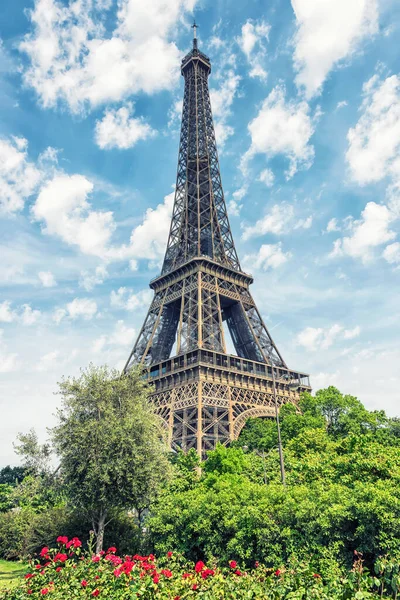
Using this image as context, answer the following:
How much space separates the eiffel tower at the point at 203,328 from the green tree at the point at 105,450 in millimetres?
9468

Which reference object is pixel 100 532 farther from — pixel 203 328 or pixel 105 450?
pixel 203 328

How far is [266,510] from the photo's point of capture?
17.5 metres

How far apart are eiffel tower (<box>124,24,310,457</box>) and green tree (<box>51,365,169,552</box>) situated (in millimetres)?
9468

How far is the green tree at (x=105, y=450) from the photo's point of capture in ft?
71.4

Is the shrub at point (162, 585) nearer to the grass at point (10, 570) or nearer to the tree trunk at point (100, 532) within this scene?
the tree trunk at point (100, 532)

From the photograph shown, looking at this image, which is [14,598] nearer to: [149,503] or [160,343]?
[149,503]

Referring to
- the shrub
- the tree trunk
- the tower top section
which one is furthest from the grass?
→ the tower top section

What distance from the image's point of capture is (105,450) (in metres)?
22.1

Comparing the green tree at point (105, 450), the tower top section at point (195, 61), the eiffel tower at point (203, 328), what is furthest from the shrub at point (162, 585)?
the tower top section at point (195, 61)

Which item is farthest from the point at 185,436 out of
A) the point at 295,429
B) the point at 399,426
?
the point at 399,426

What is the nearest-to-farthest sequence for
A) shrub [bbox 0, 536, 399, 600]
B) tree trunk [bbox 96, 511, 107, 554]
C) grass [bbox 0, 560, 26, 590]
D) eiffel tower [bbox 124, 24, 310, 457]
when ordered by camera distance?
shrub [bbox 0, 536, 399, 600], grass [bbox 0, 560, 26, 590], tree trunk [bbox 96, 511, 107, 554], eiffel tower [bbox 124, 24, 310, 457]

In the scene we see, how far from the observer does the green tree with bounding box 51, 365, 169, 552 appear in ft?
71.4

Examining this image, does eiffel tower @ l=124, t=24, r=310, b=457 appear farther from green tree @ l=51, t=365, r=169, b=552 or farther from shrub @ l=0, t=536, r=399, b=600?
shrub @ l=0, t=536, r=399, b=600

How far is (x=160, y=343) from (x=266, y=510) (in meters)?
40.0
